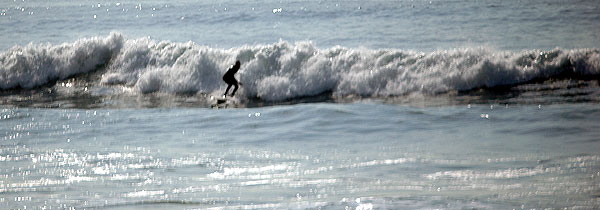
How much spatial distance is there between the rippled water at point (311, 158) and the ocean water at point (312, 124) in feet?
0.14

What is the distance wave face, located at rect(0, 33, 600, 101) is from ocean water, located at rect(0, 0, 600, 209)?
52mm

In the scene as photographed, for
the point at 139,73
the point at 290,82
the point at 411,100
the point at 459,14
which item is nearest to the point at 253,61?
the point at 290,82

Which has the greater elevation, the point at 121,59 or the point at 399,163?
the point at 121,59

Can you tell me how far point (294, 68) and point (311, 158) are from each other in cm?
1046

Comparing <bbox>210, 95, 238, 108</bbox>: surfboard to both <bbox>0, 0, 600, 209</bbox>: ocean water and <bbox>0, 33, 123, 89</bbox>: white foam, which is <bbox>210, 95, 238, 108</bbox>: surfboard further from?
<bbox>0, 33, 123, 89</bbox>: white foam

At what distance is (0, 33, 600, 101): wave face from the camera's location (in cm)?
2016

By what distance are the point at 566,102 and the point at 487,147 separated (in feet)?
17.1

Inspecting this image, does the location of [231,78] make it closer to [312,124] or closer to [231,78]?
[231,78]

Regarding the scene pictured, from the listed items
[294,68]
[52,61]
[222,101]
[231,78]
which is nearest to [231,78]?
[231,78]

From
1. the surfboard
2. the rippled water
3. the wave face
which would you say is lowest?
the rippled water

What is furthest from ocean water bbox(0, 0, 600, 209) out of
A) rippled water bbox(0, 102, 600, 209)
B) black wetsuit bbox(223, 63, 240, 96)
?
black wetsuit bbox(223, 63, 240, 96)

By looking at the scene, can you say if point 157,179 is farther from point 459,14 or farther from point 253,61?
point 459,14

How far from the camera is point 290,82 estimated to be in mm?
21453

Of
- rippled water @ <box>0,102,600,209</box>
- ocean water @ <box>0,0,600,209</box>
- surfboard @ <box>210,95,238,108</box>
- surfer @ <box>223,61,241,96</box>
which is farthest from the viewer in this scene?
surfer @ <box>223,61,241,96</box>
